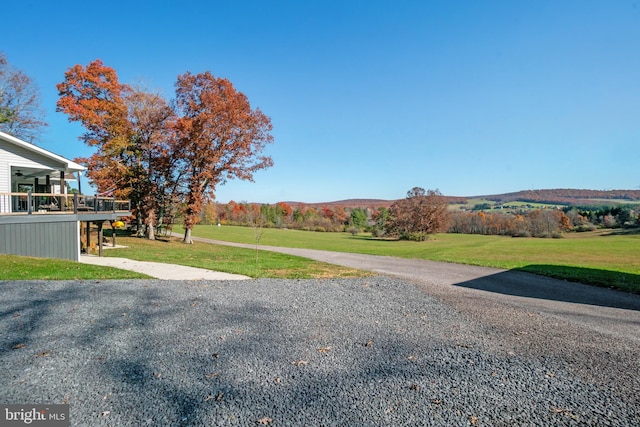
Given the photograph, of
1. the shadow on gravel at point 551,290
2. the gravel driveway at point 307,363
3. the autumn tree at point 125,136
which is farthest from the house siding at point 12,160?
the shadow on gravel at point 551,290

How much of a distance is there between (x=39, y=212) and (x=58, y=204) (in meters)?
1.78

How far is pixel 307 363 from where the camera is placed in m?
3.92

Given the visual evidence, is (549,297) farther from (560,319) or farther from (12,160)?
(12,160)

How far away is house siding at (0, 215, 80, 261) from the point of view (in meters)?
12.3

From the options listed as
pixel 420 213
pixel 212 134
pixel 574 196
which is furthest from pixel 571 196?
pixel 212 134

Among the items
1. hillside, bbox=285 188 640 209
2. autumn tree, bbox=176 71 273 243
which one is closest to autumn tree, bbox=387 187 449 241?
autumn tree, bbox=176 71 273 243

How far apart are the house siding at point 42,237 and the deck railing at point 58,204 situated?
2.07 feet

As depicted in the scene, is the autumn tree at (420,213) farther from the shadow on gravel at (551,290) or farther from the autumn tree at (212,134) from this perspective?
the shadow on gravel at (551,290)

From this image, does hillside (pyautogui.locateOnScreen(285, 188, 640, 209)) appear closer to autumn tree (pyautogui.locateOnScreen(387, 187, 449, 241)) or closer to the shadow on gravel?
autumn tree (pyautogui.locateOnScreen(387, 187, 449, 241))

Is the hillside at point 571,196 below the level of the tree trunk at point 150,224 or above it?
above

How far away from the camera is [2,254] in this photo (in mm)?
11914

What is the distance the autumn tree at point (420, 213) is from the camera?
4247cm

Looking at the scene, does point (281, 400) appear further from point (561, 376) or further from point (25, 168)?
point (25, 168)

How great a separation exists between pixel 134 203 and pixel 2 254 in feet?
44.0
